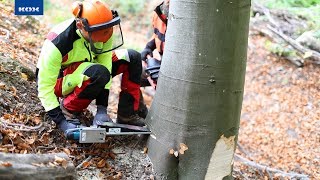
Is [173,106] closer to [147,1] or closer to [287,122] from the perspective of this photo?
[287,122]

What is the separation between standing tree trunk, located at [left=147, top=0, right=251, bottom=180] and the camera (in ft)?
10.1

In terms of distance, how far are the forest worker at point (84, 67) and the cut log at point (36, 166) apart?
46 cm

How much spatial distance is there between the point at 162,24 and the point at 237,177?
1.79 metres

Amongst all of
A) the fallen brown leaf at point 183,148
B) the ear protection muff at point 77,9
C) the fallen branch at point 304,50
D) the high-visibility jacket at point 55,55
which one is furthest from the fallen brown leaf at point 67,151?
the fallen branch at point 304,50

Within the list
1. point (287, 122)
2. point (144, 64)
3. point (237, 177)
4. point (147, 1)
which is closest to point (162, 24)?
point (144, 64)

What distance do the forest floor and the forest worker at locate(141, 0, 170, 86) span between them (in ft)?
3.38

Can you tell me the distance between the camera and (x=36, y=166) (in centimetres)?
273

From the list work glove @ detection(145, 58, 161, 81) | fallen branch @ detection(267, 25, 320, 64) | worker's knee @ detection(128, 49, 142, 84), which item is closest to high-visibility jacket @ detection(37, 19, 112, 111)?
worker's knee @ detection(128, 49, 142, 84)

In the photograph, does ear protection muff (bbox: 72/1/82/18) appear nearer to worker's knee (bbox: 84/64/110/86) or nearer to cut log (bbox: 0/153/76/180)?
worker's knee (bbox: 84/64/110/86)

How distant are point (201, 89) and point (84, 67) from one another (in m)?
0.99

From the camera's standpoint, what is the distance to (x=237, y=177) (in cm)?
418

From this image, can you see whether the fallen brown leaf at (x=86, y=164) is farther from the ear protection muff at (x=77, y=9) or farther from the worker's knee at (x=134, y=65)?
the ear protection muff at (x=77, y=9)

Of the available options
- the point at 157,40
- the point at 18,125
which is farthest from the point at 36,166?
the point at 157,40

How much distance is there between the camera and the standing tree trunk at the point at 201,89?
3086 mm
